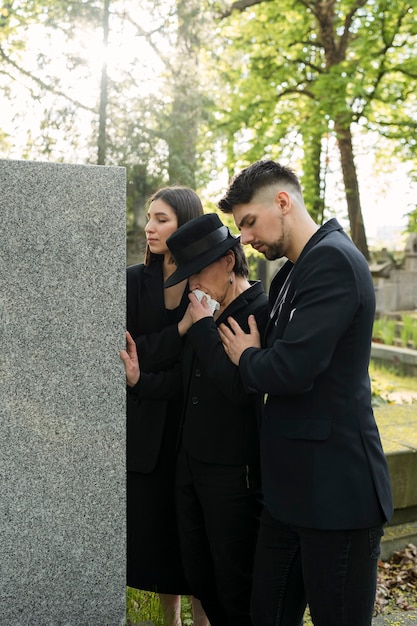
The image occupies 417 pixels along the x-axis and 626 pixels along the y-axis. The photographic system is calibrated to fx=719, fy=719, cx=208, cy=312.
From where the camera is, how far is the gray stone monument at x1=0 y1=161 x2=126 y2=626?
2.30m

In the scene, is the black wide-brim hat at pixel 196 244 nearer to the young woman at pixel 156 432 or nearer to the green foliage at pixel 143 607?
the young woman at pixel 156 432

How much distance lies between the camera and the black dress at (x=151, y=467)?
115 inches

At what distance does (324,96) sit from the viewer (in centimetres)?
1203

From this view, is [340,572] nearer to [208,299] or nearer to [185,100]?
[208,299]

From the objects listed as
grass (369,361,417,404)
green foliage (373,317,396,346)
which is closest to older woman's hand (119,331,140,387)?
grass (369,361,417,404)

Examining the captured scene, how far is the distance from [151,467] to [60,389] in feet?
2.32

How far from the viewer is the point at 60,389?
2.35 meters

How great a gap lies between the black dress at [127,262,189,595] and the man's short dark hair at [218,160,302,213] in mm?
672

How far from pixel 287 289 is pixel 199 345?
0.40 m

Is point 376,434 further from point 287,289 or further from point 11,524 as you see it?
point 11,524

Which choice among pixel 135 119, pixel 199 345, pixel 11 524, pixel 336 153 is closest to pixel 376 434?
pixel 199 345

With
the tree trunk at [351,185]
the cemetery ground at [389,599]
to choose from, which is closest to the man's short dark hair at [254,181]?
the cemetery ground at [389,599]

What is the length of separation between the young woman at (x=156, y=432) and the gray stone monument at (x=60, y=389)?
18.4 inches

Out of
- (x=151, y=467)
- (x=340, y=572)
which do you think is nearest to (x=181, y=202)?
(x=151, y=467)
